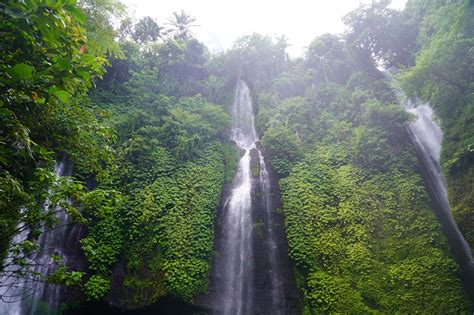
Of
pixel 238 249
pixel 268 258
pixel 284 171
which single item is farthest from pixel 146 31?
pixel 268 258

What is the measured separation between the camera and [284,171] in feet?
41.1

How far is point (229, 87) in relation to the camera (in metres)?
20.7

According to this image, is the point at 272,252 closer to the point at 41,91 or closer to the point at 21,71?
the point at 41,91

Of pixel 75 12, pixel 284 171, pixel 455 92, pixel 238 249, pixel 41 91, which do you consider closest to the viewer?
pixel 75 12

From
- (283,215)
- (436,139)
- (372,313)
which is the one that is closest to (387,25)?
(436,139)

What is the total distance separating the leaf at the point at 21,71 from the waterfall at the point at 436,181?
10.4 meters

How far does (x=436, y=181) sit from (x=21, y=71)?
1292cm

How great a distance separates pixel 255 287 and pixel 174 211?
3.98 metres

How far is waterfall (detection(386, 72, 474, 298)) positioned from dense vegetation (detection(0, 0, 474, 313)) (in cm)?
46

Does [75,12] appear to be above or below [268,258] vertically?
above

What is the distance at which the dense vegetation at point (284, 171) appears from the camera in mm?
3838

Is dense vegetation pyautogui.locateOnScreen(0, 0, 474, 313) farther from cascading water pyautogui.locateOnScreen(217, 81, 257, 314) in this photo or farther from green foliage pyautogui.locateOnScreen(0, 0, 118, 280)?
cascading water pyautogui.locateOnScreen(217, 81, 257, 314)

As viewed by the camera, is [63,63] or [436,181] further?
[436,181]

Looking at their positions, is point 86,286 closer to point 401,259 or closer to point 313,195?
point 313,195
